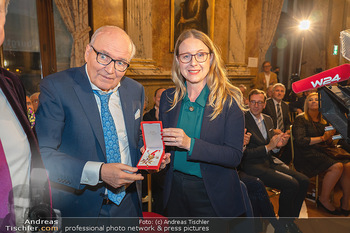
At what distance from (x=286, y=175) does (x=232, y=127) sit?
84.8 inches

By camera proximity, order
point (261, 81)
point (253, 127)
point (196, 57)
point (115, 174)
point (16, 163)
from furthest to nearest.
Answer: point (261, 81), point (253, 127), point (196, 57), point (115, 174), point (16, 163)

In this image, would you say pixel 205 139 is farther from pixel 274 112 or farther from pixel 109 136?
pixel 274 112

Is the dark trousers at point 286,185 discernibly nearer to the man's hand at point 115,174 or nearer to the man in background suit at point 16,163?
the man's hand at point 115,174

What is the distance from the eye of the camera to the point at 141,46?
5852 millimetres

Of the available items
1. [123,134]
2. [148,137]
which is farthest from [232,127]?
[123,134]

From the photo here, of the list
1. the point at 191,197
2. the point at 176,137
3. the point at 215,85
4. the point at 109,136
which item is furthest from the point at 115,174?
the point at 215,85

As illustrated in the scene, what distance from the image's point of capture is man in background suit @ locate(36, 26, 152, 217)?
1283 millimetres

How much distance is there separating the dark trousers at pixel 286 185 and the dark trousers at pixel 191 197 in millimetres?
1951

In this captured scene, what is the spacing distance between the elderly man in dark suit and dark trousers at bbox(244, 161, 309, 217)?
2246mm

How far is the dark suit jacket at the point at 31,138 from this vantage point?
0.98 meters

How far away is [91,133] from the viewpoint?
53.9 inches

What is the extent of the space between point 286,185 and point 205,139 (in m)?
2.16

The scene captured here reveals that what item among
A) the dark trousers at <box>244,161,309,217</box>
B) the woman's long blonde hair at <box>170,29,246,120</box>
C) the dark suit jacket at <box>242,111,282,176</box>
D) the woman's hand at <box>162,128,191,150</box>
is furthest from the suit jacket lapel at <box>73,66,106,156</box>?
the dark trousers at <box>244,161,309,217</box>

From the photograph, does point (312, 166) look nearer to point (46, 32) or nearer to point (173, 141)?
point (173, 141)
